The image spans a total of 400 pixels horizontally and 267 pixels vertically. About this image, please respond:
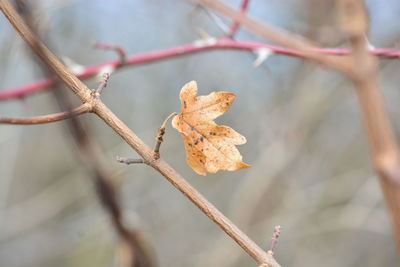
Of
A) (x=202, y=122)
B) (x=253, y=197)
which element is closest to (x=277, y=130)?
(x=253, y=197)

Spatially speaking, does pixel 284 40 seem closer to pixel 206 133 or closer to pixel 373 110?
pixel 373 110

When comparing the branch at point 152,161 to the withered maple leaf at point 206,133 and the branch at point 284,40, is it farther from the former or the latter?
the branch at point 284,40

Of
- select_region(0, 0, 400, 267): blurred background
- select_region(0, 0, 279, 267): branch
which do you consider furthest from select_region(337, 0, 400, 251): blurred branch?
select_region(0, 0, 400, 267): blurred background

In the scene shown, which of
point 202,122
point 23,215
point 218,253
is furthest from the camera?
point 23,215

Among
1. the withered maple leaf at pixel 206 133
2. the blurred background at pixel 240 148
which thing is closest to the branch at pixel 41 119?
the withered maple leaf at pixel 206 133

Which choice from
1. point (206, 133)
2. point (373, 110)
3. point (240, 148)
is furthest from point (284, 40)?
point (240, 148)

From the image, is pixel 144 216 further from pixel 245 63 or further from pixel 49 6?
pixel 49 6
